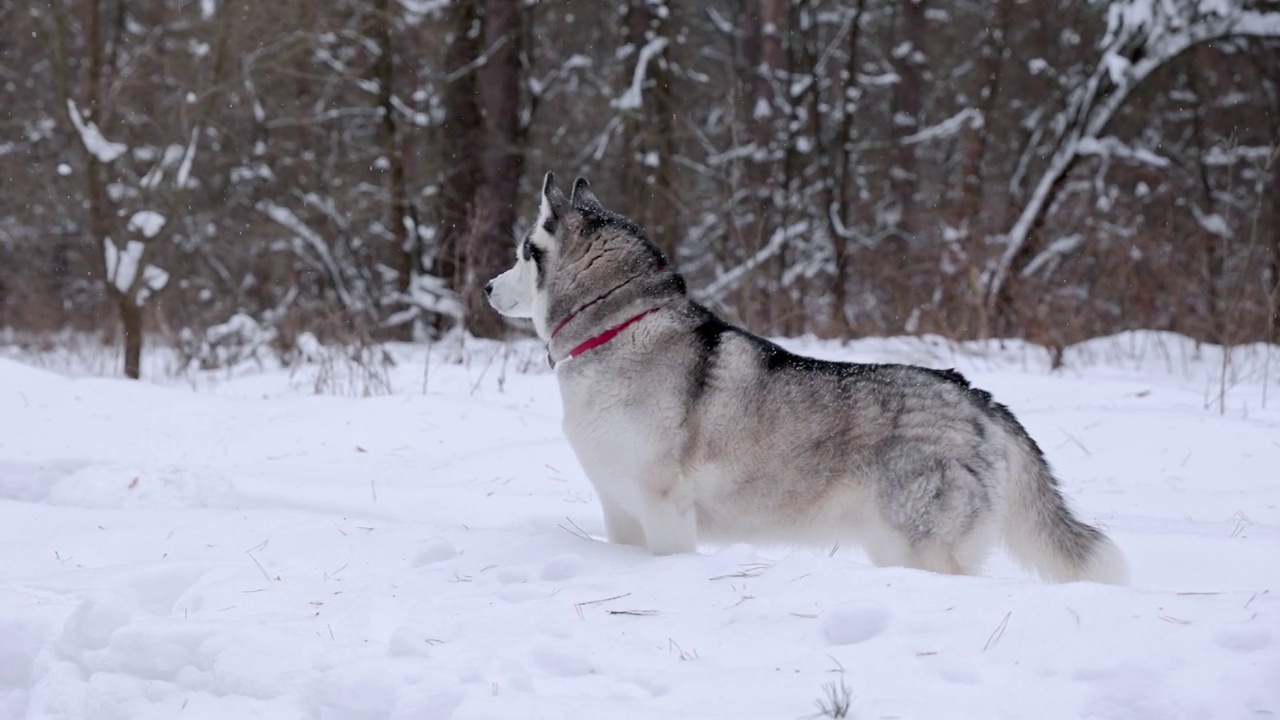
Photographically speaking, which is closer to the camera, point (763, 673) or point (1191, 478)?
point (763, 673)

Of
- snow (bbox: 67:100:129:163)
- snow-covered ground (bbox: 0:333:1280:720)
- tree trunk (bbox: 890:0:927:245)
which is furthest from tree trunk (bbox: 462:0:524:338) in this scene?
tree trunk (bbox: 890:0:927:245)

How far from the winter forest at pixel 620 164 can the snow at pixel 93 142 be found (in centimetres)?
2

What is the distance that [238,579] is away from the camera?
360cm

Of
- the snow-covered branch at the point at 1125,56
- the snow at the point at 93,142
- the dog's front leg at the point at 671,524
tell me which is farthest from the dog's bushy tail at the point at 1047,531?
the snow at the point at 93,142

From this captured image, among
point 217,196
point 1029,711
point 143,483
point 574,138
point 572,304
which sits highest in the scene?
point 574,138

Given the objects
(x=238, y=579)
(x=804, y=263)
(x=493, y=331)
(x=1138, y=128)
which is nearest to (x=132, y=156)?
(x=493, y=331)

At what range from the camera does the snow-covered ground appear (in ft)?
8.01

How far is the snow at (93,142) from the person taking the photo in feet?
31.8

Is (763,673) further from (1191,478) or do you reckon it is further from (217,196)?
(217,196)

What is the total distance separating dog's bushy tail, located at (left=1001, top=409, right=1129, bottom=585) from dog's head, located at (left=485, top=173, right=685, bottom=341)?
1.44 metres

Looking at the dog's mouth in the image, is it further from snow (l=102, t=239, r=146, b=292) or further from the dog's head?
snow (l=102, t=239, r=146, b=292)

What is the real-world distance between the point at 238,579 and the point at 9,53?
66.1 ft

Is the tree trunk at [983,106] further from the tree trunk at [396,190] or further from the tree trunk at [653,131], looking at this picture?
the tree trunk at [396,190]

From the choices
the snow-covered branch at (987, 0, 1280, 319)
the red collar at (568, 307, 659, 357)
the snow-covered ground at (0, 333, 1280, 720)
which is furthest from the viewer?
the snow-covered branch at (987, 0, 1280, 319)
